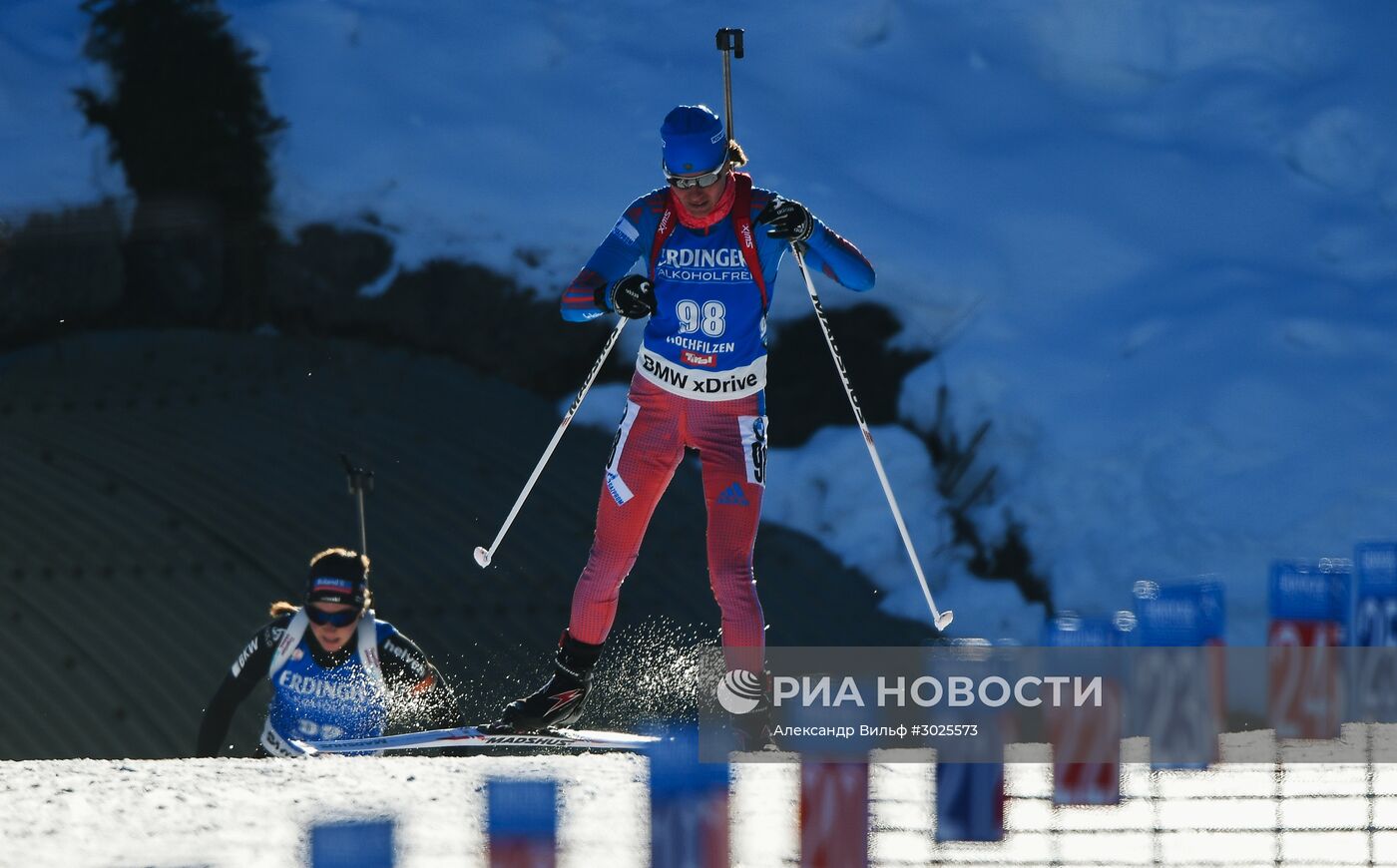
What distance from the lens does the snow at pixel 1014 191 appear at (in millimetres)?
13070

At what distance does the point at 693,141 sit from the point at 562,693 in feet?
5.93

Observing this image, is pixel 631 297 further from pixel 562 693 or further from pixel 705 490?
pixel 562 693

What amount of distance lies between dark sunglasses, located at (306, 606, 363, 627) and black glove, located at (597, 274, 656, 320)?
1.81 metres

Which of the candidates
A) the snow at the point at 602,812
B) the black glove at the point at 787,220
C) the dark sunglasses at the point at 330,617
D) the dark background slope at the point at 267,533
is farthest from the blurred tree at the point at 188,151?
the black glove at the point at 787,220

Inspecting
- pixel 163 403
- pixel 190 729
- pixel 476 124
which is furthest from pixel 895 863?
pixel 476 124

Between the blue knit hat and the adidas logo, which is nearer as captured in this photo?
the blue knit hat

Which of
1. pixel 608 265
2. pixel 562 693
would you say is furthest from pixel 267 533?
pixel 608 265

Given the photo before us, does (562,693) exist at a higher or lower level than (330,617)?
lower

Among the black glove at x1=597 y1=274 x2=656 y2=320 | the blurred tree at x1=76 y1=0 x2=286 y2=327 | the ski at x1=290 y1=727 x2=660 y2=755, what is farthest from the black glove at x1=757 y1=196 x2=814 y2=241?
the blurred tree at x1=76 y1=0 x2=286 y2=327

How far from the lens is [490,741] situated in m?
5.74

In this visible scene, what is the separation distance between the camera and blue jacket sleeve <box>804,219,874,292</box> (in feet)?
17.1

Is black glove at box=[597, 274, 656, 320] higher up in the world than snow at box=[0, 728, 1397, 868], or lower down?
higher up

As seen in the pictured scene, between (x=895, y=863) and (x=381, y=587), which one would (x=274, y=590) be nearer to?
(x=381, y=587)

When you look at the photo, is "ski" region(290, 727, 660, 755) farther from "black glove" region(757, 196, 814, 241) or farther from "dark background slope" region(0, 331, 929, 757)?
"dark background slope" region(0, 331, 929, 757)
